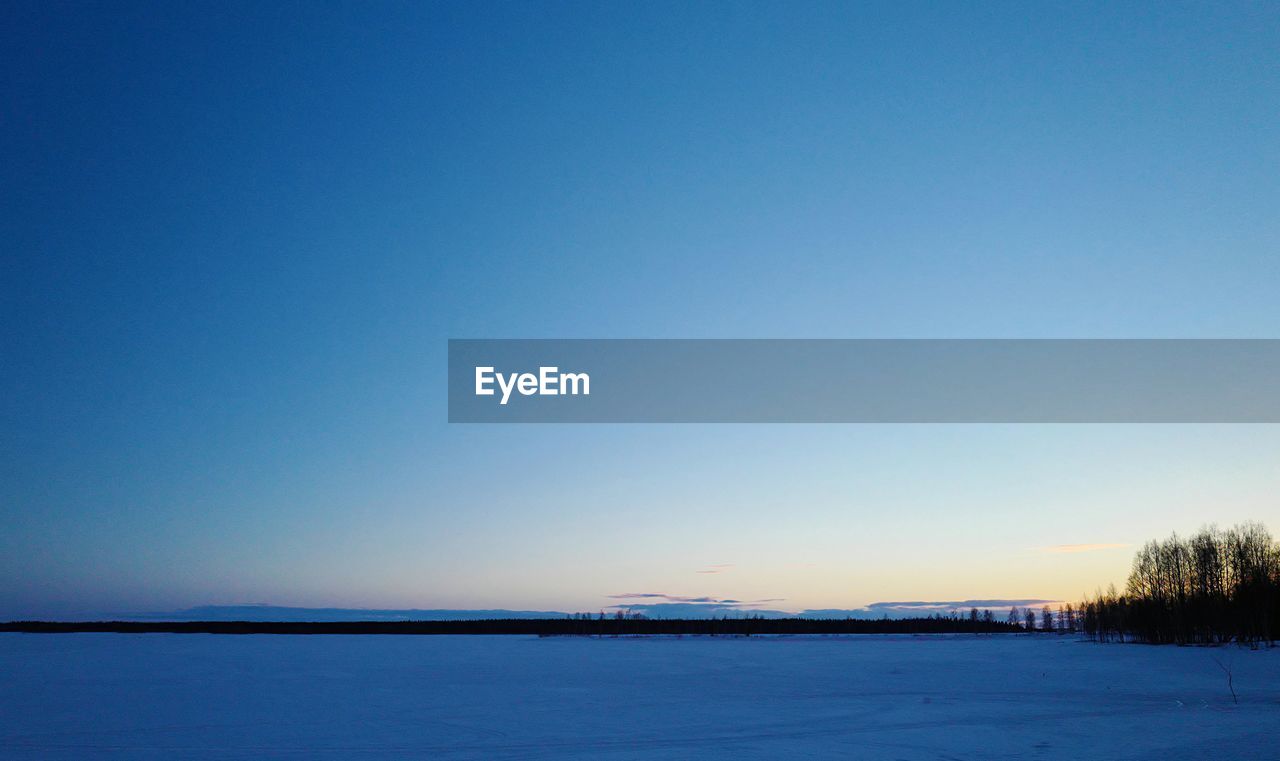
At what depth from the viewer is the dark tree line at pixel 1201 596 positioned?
65312mm

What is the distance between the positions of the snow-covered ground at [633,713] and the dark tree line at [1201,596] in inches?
1520

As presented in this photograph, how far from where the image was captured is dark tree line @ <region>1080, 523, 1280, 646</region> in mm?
65312

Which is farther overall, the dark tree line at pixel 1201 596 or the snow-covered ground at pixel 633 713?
the dark tree line at pixel 1201 596

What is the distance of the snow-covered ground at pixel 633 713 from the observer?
14031mm

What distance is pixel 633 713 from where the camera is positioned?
19.2 metres

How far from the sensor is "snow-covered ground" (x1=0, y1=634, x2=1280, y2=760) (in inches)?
552

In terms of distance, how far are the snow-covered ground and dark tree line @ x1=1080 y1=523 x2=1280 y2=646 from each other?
1520 inches

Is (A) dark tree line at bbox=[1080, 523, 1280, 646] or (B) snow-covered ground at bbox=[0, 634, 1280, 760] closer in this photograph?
(B) snow-covered ground at bbox=[0, 634, 1280, 760]

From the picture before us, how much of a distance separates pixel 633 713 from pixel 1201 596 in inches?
2955

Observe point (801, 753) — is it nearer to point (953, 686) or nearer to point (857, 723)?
point (857, 723)

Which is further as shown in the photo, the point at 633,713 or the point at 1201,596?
the point at 1201,596

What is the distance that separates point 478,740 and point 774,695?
36.4ft

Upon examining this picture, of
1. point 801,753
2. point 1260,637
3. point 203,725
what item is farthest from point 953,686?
point 1260,637

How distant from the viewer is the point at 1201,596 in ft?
247
